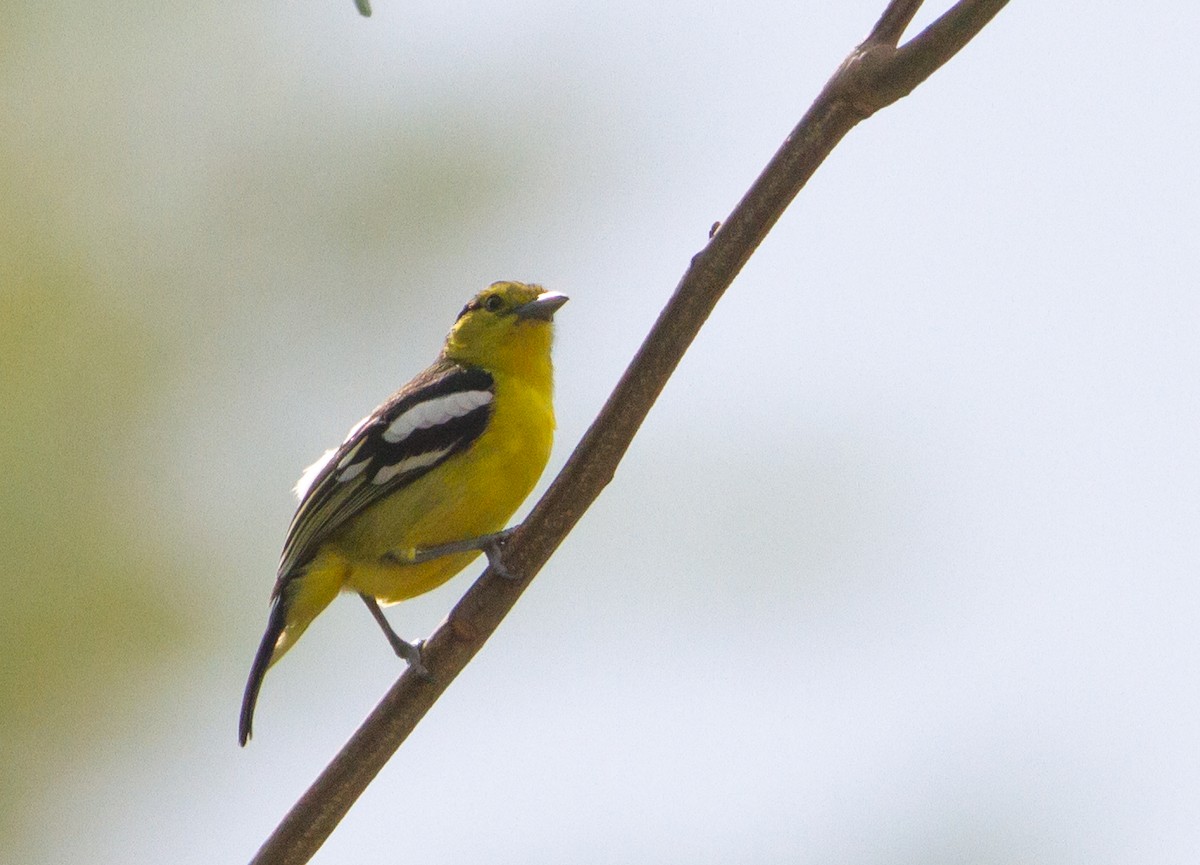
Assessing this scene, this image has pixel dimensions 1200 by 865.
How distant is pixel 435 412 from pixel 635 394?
6.29ft

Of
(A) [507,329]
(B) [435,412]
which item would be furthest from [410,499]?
(A) [507,329]

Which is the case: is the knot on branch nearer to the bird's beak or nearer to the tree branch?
the tree branch

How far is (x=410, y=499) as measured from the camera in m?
4.50

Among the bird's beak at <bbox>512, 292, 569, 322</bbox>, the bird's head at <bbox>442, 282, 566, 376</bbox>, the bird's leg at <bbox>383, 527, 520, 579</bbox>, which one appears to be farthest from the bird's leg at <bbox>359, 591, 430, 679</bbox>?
the bird's beak at <bbox>512, 292, 569, 322</bbox>

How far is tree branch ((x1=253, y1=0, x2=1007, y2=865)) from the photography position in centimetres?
266

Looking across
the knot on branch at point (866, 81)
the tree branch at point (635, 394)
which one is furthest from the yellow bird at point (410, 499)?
the knot on branch at point (866, 81)

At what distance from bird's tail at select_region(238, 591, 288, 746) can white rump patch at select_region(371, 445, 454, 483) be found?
523 millimetres

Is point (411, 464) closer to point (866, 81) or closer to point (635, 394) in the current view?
point (635, 394)

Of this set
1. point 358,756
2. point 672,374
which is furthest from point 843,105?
point 358,756

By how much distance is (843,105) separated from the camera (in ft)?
8.89

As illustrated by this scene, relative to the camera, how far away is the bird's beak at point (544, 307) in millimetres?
5180

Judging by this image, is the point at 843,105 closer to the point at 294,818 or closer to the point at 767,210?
the point at 767,210

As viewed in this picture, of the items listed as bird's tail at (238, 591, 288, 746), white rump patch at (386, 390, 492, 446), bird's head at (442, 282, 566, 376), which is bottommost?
bird's tail at (238, 591, 288, 746)

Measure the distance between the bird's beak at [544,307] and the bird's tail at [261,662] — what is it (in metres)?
1.51
